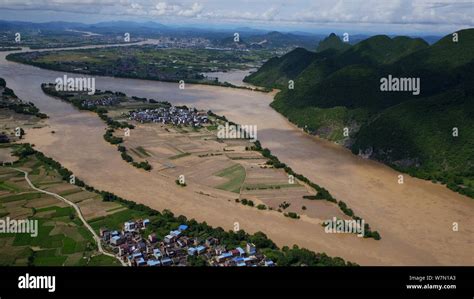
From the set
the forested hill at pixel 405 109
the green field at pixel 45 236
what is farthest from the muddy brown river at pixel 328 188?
the green field at pixel 45 236

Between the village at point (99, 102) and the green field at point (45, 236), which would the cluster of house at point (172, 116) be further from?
the green field at point (45, 236)

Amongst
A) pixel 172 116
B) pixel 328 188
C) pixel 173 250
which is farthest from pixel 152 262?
pixel 172 116

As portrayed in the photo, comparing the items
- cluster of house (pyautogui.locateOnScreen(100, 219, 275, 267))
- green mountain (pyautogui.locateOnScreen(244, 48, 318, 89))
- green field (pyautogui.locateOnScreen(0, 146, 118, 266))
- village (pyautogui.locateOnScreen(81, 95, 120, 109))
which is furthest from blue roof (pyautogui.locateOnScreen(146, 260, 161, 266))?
green mountain (pyautogui.locateOnScreen(244, 48, 318, 89))

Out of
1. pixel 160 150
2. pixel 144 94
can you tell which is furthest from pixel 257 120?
pixel 144 94

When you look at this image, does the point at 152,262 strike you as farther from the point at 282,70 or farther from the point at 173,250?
the point at 282,70

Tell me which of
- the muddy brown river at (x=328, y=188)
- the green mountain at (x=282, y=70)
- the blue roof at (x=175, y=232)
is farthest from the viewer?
the green mountain at (x=282, y=70)

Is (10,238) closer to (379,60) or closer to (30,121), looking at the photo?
(30,121)
